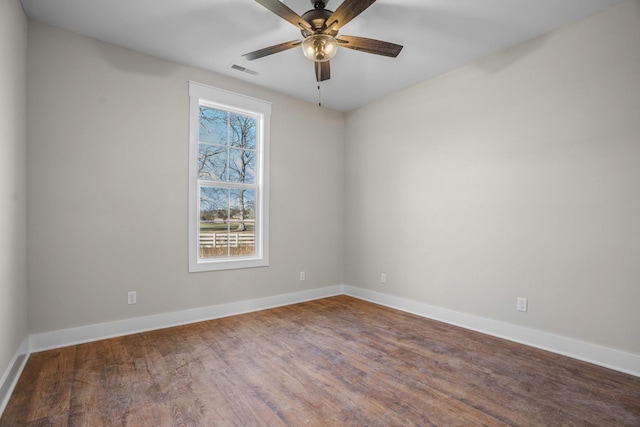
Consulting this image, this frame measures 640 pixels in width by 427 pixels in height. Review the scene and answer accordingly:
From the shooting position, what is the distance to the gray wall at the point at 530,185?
8.11 feet

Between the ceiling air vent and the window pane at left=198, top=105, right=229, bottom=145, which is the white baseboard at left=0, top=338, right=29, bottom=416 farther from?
the ceiling air vent

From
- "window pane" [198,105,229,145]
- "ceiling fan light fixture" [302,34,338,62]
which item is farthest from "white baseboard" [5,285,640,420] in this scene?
"ceiling fan light fixture" [302,34,338,62]

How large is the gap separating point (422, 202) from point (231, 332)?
2586 mm

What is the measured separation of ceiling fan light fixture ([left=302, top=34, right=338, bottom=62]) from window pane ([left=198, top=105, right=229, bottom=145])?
1.76 metres

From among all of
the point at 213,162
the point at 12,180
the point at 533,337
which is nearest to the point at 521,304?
the point at 533,337

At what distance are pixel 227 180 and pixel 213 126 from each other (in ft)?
2.13

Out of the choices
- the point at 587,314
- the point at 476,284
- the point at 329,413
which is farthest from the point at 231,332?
the point at 587,314

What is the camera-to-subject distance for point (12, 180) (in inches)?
89.4

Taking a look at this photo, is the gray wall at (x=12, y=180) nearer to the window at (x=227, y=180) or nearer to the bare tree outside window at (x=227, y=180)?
the window at (x=227, y=180)

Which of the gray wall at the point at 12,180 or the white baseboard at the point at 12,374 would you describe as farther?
the gray wall at the point at 12,180

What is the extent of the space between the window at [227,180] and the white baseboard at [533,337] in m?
1.98

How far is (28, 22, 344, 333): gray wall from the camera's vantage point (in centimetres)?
273

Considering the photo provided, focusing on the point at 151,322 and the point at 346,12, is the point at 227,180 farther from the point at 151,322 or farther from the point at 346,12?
the point at 346,12

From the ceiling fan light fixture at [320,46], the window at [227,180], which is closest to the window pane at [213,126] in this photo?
the window at [227,180]
